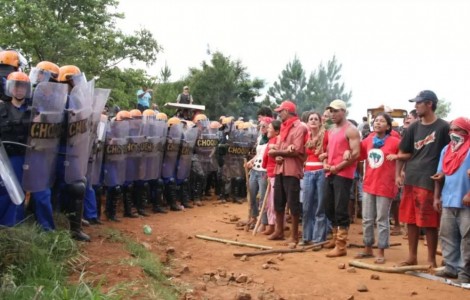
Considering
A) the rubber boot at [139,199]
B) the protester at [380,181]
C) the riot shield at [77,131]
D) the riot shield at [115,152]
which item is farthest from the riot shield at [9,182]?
the rubber boot at [139,199]

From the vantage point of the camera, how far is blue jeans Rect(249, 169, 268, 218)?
30.2ft

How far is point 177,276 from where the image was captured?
5.68m

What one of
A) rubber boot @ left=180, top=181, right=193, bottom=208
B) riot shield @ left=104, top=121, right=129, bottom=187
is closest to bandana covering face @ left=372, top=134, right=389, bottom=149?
riot shield @ left=104, top=121, right=129, bottom=187

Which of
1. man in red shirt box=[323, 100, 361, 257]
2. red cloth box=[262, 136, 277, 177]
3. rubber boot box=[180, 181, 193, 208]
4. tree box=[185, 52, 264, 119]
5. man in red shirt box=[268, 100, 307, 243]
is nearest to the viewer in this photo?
man in red shirt box=[323, 100, 361, 257]

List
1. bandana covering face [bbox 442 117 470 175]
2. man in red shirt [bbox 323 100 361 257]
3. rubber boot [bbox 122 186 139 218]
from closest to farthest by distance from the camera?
bandana covering face [bbox 442 117 470 175] < man in red shirt [bbox 323 100 361 257] < rubber boot [bbox 122 186 139 218]

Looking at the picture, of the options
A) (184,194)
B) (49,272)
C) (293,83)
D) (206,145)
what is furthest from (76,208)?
(293,83)

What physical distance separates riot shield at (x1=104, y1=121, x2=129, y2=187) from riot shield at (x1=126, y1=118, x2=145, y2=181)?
0.22m

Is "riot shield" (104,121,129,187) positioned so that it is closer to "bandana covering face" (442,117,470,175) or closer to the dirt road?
the dirt road

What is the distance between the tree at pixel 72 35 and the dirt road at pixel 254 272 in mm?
14177

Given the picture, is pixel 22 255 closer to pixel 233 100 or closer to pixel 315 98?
pixel 233 100

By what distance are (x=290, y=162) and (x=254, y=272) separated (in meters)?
2.25

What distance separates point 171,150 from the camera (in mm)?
10742

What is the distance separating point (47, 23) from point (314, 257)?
16696mm

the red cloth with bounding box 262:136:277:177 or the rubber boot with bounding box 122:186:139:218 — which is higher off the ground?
the red cloth with bounding box 262:136:277:177
